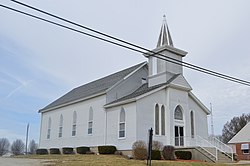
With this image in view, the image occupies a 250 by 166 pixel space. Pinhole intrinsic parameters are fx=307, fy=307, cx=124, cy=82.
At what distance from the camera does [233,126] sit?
80.8m

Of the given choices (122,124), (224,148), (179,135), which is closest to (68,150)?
(122,124)

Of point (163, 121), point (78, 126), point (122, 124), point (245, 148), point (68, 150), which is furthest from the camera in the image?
point (245, 148)

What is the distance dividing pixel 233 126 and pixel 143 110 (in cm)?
6080

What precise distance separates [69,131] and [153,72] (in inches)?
501

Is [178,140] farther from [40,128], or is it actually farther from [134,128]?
[40,128]

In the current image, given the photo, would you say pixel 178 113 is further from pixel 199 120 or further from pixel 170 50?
pixel 170 50

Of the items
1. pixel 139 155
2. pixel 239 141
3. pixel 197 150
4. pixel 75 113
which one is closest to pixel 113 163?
pixel 139 155

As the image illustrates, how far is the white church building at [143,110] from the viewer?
89.9 feet

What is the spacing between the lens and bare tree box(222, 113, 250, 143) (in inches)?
3063

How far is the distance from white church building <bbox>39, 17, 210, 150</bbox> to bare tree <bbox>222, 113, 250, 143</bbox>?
4932cm

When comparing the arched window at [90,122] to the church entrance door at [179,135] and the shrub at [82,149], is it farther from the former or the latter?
the church entrance door at [179,135]

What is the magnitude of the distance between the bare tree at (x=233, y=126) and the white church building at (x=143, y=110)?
4932 centimetres

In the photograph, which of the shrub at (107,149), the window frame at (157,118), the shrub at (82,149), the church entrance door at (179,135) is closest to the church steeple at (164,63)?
the window frame at (157,118)

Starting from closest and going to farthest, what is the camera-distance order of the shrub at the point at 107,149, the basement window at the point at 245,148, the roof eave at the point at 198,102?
the shrub at the point at 107,149, the roof eave at the point at 198,102, the basement window at the point at 245,148
